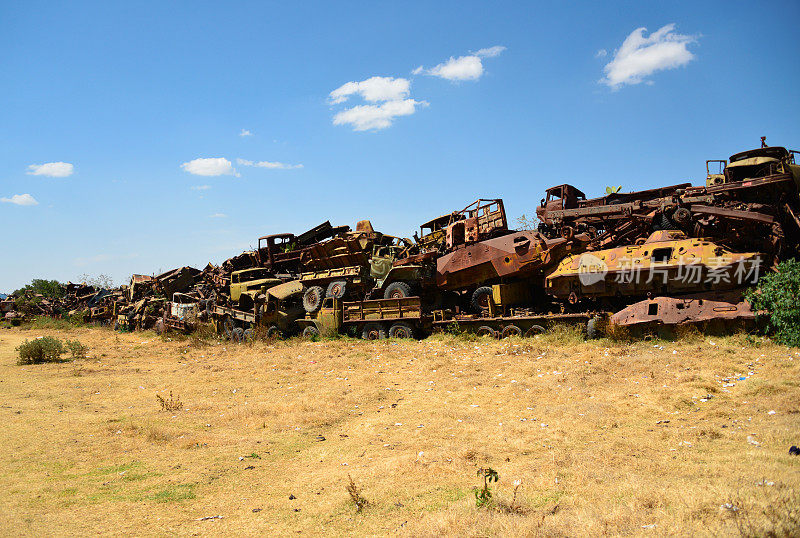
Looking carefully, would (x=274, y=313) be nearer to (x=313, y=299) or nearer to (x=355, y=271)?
(x=313, y=299)

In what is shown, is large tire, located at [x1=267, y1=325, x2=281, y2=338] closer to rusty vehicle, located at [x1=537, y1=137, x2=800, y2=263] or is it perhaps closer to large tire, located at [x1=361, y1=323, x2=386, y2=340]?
large tire, located at [x1=361, y1=323, x2=386, y2=340]

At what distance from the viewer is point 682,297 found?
39.4ft

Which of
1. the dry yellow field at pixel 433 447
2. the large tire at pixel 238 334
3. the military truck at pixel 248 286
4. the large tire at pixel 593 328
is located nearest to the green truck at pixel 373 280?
the military truck at pixel 248 286

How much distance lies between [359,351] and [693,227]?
33.8 feet

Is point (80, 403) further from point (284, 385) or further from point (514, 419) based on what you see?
point (514, 419)

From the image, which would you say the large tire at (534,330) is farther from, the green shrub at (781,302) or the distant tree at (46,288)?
the distant tree at (46,288)

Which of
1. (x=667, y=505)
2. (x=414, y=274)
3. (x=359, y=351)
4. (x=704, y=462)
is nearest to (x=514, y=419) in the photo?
(x=704, y=462)

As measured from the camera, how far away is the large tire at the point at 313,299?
19422mm

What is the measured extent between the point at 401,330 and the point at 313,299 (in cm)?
433

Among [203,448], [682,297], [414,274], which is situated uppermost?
[414,274]

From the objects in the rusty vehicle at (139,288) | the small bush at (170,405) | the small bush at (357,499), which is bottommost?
the small bush at (357,499)

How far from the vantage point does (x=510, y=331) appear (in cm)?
1505

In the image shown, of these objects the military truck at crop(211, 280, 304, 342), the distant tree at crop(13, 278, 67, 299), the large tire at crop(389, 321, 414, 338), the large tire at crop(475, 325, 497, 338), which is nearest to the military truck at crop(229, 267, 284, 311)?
the military truck at crop(211, 280, 304, 342)

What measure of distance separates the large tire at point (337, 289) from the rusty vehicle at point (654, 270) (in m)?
7.96
